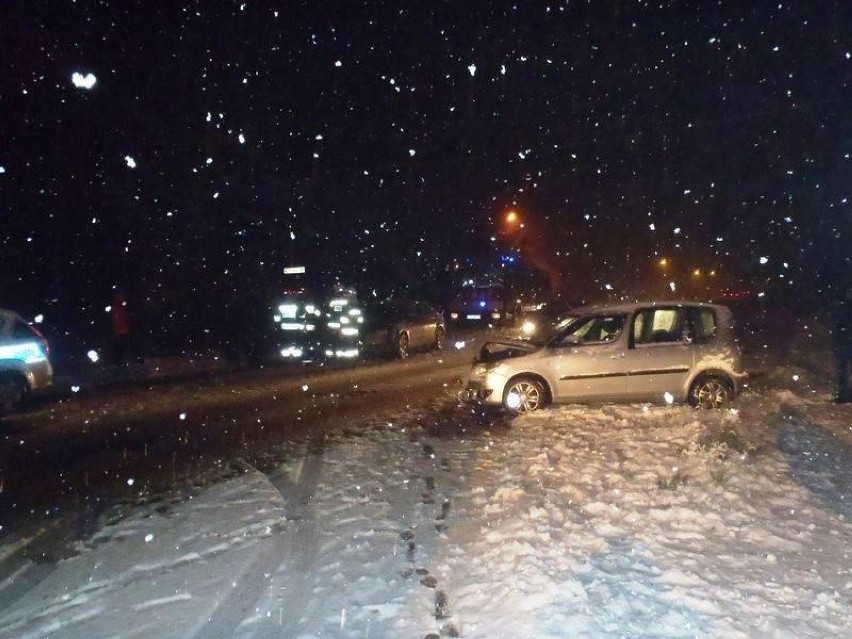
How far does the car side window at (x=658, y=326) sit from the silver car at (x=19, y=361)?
1010 cm

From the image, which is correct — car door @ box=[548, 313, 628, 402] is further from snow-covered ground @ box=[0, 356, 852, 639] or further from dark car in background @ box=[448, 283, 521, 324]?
dark car in background @ box=[448, 283, 521, 324]

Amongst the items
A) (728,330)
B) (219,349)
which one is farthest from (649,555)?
(219,349)

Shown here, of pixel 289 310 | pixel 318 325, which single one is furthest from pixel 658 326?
pixel 289 310

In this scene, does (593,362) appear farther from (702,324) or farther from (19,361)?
(19,361)

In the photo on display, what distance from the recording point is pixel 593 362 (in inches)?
437

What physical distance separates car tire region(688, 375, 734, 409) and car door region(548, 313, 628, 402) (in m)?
1.04

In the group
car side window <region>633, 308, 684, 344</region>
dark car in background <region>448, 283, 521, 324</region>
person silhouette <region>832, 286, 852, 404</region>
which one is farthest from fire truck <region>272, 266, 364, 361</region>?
person silhouette <region>832, 286, 852, 404</region>

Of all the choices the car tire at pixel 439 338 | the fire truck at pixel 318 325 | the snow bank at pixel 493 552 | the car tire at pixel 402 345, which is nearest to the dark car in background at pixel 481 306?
the car tire at pixel 439 338

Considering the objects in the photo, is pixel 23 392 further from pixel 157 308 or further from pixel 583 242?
pixel 583 242

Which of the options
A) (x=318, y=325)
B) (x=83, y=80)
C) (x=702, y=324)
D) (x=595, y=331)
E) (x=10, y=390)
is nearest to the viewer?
(x=702, y=324)

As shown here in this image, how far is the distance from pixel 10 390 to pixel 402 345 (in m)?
10.2

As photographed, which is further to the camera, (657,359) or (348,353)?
(348,353)

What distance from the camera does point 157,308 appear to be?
23.1 meters

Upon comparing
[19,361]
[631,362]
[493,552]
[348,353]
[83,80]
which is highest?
[83,80]
